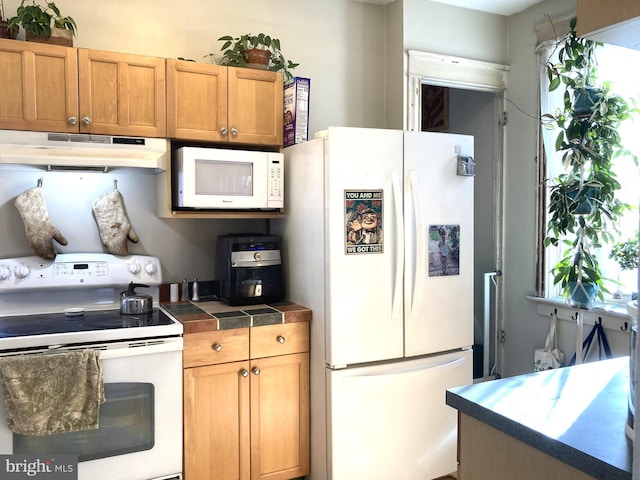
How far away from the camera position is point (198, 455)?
97.0 inches

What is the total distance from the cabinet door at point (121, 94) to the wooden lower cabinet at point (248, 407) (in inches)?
40.5

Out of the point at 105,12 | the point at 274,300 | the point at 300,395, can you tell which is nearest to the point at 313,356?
the point at 300,395

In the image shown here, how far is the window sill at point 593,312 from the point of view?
2.95m

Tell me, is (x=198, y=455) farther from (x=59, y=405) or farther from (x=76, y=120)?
(x=76, y=120)

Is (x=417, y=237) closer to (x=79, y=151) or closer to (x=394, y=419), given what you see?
(x=394, y=419)

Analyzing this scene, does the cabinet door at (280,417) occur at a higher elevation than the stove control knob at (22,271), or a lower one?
lower

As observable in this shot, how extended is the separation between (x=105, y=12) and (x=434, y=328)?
2.32 meters

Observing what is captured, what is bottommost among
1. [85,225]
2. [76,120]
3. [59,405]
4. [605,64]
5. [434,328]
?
[59,405]

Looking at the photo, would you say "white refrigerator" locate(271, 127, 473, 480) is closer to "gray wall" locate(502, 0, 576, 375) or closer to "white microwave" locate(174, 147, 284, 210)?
"white microwave" locate(174, 147, 284, 210)

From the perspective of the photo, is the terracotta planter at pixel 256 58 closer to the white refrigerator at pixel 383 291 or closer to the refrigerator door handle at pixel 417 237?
the white refrigerator at pixel 383 291

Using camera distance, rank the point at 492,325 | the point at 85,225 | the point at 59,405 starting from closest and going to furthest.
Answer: the point at 59,405 < the point at 85,225 < the point at 492,325

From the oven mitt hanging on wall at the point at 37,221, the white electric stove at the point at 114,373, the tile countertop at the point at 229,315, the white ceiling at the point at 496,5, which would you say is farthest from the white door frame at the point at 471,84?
the oven mitt hanging on wall at the point at 37,221

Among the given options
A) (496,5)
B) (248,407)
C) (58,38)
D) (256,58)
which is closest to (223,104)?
(256,58)

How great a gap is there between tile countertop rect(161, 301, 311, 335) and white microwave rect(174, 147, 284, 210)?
A: 506 millimetres
